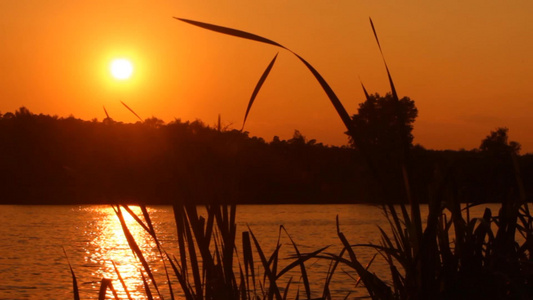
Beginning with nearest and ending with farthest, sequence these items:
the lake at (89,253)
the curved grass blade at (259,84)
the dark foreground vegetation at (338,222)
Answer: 1. the curved grass blade at (259,84)
2. the dark foreground vegetation at (338,222)
3. the lake at (89,253)

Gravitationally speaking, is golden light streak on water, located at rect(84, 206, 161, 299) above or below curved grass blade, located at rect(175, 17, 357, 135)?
below

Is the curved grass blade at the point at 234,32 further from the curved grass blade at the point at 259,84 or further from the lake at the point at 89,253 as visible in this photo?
the lake at the point at 89,253

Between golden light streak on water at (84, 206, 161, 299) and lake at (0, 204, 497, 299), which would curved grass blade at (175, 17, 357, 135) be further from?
golden light streak on water at (84, 206, 161, 299)

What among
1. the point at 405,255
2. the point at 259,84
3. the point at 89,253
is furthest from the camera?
the point at 89,253

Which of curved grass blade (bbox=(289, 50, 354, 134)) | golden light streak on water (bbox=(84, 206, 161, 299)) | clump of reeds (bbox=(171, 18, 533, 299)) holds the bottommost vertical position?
golden light streak on water (bbox=(84, 206, 161, 299))

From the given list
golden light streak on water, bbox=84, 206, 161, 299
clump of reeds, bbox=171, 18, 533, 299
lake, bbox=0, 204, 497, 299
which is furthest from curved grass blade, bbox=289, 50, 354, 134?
golden light streak on water, bbox=84, 206, 161, 299

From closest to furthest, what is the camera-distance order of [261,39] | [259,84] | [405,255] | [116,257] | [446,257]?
[261,39] → [259,84] → [405,255] → [446,257] → [116,257]

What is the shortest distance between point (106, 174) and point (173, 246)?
42.1 m

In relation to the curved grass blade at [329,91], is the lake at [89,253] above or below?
below

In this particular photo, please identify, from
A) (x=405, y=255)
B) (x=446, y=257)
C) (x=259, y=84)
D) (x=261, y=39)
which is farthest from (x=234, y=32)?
(x=446, y=257)

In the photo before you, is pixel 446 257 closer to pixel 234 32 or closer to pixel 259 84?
pixel 259 84

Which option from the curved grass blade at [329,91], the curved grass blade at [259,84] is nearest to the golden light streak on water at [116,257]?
the curved grass blade at [259,84]

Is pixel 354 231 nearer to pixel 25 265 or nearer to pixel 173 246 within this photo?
pixel 173 246

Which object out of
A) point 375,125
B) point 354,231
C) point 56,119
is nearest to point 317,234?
point 354,231
